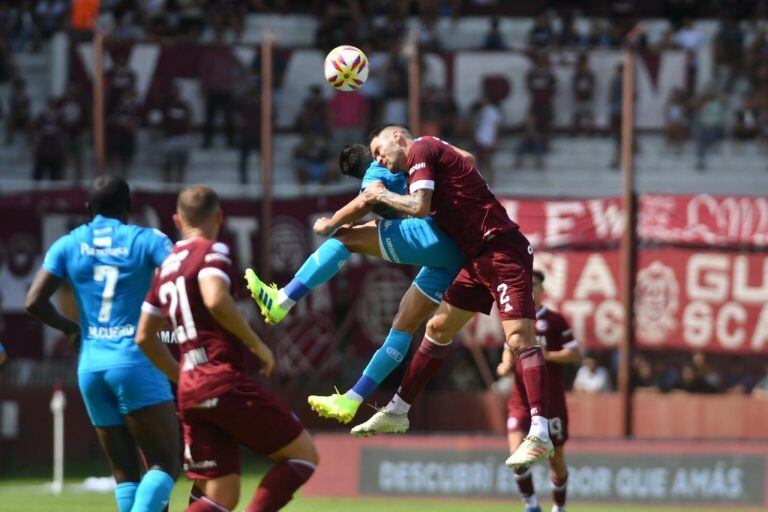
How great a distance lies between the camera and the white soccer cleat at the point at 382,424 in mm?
11234

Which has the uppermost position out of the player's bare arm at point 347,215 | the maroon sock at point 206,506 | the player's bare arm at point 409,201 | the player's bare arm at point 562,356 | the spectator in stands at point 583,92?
the spectator in stands at point 583,92

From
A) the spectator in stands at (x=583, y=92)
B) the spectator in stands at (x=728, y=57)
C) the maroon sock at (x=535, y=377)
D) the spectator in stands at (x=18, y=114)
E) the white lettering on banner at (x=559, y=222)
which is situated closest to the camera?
the maroon sock at (x=535, y=377)

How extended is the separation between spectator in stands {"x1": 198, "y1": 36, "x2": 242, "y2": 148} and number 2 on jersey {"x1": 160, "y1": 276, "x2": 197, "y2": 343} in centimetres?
1572

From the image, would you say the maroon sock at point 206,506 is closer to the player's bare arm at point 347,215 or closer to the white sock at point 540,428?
the player's bare arm at point 347,215

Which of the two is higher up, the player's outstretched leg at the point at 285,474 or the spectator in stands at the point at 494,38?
the spectator in stands at the point at 494,38

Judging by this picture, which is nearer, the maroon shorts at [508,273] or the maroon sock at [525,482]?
the maroon shorts at [508,273]

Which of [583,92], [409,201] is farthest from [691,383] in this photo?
[409,201]

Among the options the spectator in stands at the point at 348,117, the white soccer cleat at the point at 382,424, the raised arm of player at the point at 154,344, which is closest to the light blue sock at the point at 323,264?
the white soccer cleat at the point at 382,424

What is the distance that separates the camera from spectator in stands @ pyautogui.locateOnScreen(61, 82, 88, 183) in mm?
24453

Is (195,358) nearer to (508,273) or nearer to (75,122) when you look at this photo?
(508,273)

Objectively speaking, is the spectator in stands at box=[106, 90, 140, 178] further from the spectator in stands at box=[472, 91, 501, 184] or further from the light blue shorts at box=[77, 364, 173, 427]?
the light blue shorts at box=[77, 364, 173, 427]

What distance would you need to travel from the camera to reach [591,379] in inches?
864

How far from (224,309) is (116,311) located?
4.87 feet

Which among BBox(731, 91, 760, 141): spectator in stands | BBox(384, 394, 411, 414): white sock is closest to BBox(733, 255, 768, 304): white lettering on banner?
BBox(731, 91, 760, 141): spectator in stands
